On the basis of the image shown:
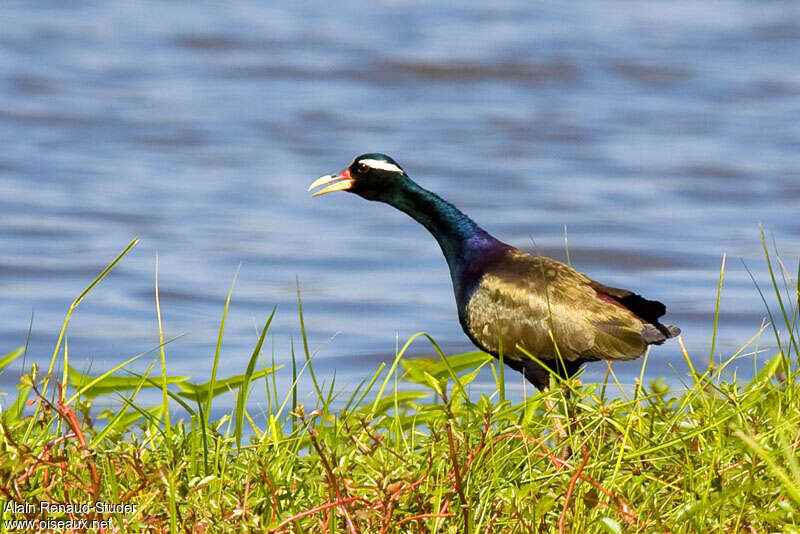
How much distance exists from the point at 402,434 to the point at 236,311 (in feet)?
15.3

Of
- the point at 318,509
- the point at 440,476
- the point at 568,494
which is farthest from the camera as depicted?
the point at 440,476

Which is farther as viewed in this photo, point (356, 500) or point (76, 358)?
point (76, 358)

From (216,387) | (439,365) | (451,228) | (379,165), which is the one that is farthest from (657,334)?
(216,387)

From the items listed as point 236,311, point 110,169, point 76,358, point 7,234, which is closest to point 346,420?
point 76,358

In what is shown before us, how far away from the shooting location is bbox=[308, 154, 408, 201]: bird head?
6.21m

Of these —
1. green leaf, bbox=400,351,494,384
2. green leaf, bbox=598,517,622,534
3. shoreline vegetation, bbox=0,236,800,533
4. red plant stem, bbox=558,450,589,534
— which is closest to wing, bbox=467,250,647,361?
green leaf, bbox=400,351,494,384

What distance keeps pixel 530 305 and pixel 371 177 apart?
94 centimetres

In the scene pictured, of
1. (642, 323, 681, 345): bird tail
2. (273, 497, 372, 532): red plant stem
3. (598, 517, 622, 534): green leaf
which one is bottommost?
(273, 497, 372, 532): red plant stem

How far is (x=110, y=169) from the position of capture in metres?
12.0

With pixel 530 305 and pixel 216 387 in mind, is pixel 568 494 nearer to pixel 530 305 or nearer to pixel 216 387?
pixel 216 387

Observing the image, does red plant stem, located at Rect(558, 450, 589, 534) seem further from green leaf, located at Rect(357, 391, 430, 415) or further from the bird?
the bird

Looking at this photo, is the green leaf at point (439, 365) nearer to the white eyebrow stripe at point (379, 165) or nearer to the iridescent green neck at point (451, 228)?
the iridescent green neck at point (451, 228)

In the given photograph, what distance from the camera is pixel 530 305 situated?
570cm

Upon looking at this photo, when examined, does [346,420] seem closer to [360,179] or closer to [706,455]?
[706,455]
